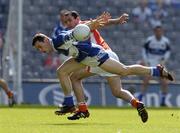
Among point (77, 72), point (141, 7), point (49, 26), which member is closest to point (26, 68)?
point (49, 26)

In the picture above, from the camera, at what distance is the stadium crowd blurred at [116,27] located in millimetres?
33094

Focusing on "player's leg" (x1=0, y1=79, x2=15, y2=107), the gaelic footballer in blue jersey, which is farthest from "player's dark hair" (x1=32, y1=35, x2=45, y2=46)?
"player's leg" (x1=0, y1=79, x2=15, y2=107)

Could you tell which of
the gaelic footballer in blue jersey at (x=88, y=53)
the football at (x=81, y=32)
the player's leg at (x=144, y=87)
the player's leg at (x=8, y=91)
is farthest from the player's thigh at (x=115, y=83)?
the player's leg at (x=144, y=87)

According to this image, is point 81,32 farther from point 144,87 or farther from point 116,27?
point 116,27

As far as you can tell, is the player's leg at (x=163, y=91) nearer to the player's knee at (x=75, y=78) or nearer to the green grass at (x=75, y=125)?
the green grass at (x=75, y=125)

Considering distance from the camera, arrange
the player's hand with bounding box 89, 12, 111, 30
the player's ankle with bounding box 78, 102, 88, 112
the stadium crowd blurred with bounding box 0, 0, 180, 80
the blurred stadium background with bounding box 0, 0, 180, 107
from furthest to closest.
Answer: the stadium crowd blurred with bounding box 0, 0, 180, 80 → the blurred stadium background with bounding box 0, 0, 180, 107 → the player's ankle with bounding box 78, 102, 88, 112 → the player's hand with bounding box 89, 12, 111, 30

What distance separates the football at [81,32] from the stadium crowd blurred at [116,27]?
16347mm

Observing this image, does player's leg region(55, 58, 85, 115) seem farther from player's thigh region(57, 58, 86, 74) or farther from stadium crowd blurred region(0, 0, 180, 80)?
stadium crowd blurred region(0, 0, 180, 80)

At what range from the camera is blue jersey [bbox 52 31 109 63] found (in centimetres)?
1579

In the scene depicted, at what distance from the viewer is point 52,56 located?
106 ft

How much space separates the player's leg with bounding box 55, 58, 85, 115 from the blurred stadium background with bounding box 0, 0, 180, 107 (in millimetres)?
10021

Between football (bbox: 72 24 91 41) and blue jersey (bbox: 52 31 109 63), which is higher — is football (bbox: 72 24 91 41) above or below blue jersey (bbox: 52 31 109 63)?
above

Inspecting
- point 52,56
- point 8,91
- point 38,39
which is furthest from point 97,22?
point 52,56

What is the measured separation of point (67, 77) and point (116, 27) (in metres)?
19.2
